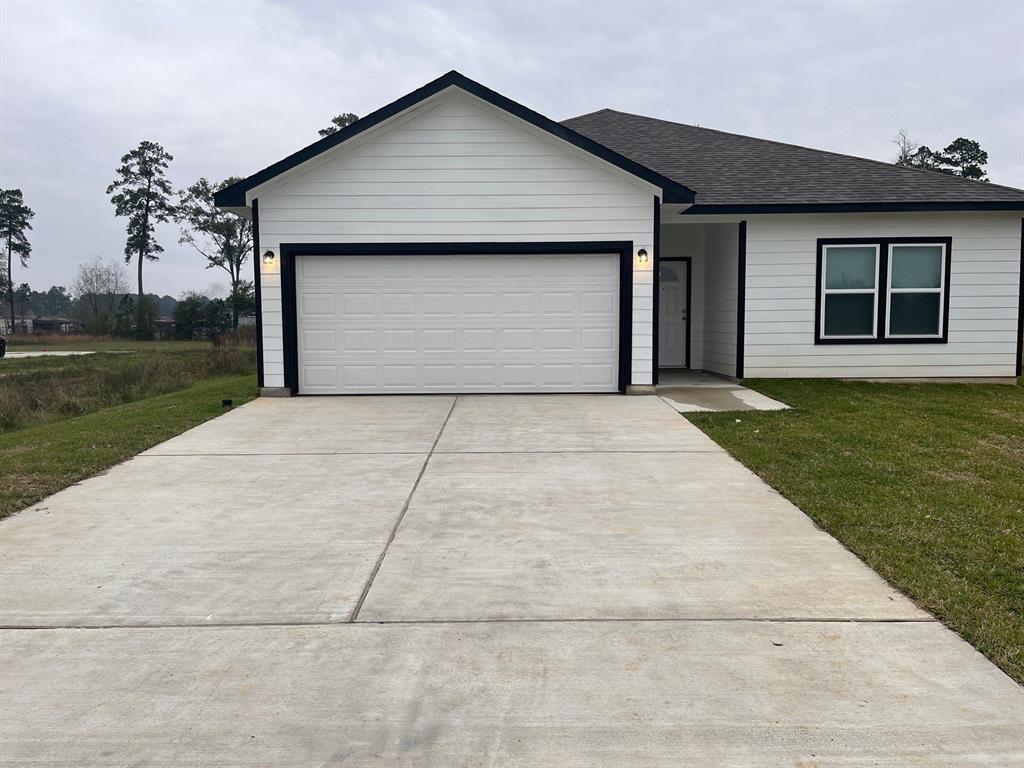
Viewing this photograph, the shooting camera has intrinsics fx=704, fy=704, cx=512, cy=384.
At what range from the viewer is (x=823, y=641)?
3.08m

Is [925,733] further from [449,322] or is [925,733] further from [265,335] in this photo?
[265,335]

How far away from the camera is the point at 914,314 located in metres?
12.3

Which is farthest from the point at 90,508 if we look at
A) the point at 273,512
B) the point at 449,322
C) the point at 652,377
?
the point at 652,377

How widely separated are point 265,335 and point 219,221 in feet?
138

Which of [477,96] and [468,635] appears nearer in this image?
[468,635]

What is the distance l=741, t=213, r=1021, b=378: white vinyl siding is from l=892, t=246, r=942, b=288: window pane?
0.73 ft

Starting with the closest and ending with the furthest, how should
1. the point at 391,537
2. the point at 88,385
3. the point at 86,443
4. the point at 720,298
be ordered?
the point at 391,537, the point at 86,443, the point at 720,298, the point at 88,385

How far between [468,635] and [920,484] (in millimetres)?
4181

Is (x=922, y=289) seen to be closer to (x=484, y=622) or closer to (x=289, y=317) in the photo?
(x=289, y=317)

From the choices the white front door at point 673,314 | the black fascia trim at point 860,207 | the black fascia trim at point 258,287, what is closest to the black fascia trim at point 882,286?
the black fascia trim at point 860,207

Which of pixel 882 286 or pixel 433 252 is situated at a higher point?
pixel 433 252

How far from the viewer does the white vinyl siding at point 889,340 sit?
1210 centimetres

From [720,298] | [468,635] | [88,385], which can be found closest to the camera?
[468,635]

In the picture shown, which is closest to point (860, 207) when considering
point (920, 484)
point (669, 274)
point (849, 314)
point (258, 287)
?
point (849, 314)
